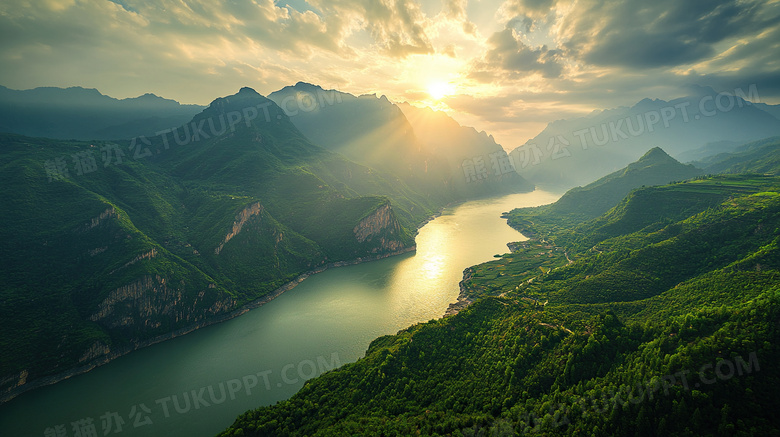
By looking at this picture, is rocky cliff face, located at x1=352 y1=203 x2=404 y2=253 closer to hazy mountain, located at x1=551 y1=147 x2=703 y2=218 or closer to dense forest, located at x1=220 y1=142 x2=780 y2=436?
dense forest, located at x1=220 y1=142 x2=780 y2=436

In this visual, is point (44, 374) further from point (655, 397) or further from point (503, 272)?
point (503, 272)

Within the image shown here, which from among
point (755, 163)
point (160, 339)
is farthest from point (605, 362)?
point (755, 163)

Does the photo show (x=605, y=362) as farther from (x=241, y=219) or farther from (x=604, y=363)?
(x=241, y=219)

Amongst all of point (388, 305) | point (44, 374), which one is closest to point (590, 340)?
point (388, 305)

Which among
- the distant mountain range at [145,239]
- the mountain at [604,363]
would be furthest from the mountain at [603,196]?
the mountain at [604,363]

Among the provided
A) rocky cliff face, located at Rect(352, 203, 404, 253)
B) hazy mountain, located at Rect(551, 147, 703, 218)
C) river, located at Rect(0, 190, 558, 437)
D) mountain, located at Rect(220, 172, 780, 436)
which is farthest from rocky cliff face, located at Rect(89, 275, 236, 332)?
hazy mountain, located at Rect(551, 147, 703, 218)

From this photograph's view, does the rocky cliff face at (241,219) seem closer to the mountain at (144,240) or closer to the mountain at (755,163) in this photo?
the mountain at (144,240)

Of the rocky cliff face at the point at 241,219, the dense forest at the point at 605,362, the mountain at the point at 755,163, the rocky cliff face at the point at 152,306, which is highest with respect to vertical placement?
the rocky cliff face at the point at 241,219
